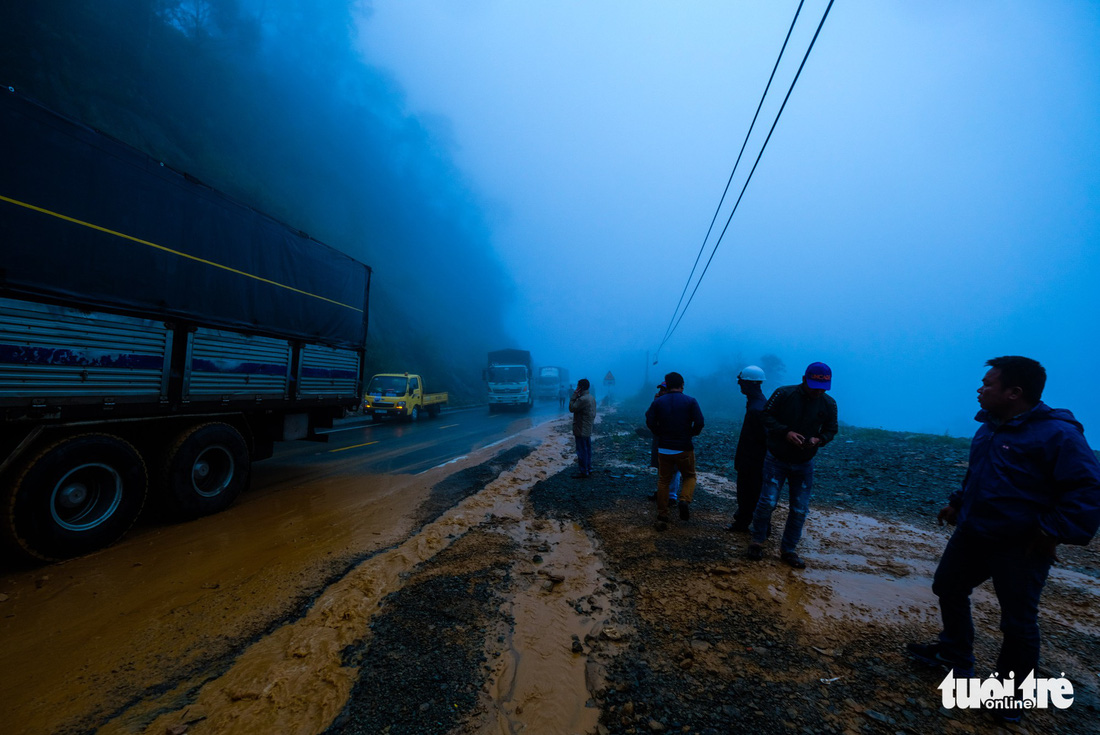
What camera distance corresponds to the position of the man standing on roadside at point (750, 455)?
4879 millimetres

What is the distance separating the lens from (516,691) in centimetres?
244

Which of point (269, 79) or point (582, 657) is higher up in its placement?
point (269, 79)

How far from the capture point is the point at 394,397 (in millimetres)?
17062

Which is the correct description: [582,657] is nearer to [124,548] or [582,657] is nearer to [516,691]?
[516,691]

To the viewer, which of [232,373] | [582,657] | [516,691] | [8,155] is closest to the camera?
[516,691]

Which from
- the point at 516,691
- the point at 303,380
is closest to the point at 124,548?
the point at 303,380

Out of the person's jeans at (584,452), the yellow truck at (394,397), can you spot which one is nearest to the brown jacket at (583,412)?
the person's jeans at (584,452)

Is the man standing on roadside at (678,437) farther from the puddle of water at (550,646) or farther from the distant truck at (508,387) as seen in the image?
the distant truck at (508,387)

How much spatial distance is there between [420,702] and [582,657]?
107 cm

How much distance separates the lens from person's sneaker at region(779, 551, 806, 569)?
4078 millimetres

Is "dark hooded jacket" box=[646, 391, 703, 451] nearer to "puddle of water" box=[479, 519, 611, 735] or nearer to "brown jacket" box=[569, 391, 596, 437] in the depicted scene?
"puddle of water" box=[479, 519, 611, 735]

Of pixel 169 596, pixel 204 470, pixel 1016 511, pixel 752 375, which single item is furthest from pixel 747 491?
pixel 204 470

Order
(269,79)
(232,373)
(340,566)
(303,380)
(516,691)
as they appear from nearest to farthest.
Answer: (516,691) → (340,566) → (232,373) → (303,380) → (269,79)

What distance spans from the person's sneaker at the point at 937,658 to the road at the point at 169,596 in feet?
14.3
